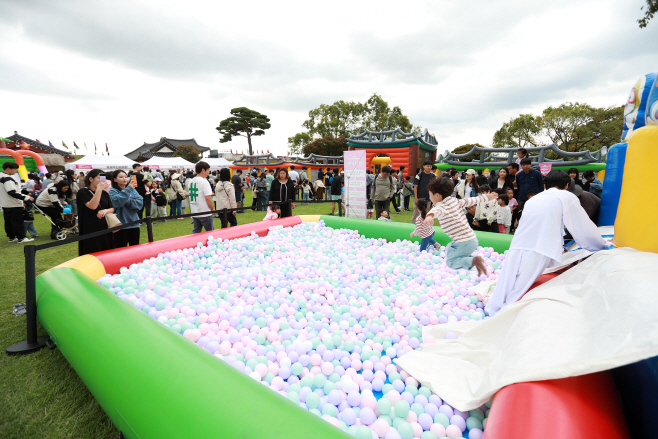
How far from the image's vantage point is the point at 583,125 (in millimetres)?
23125

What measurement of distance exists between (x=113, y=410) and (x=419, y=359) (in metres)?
1.68

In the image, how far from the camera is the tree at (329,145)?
32469 millimetres

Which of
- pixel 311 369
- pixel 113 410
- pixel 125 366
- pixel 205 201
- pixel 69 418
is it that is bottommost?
pixel 69 418

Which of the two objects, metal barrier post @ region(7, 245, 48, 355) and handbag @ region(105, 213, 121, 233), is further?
handbag @ region(105, 213, 121, 233)

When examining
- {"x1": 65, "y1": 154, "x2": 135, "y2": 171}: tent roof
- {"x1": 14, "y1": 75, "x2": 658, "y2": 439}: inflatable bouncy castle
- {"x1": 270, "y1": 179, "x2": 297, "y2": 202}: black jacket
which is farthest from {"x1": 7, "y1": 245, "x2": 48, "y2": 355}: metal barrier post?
{"x1": 65, "y1": 154, "x2": 135, "y2": 171}: tent roof

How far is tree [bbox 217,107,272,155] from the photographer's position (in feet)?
130

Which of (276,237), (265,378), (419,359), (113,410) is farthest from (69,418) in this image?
(276,237)

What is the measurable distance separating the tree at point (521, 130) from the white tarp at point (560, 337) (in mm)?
27799

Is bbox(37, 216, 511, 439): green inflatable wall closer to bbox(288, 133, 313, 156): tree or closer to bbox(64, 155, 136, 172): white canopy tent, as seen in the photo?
bbox(64, 155, 136, 172): white canopy tent

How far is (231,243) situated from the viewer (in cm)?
452

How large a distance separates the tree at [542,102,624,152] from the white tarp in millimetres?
27021

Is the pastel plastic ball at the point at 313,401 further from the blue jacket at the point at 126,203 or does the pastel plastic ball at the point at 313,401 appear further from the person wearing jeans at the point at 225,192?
the person wearing jeans at the point at 225,192

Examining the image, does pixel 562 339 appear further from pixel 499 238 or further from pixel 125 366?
pixel 499 238

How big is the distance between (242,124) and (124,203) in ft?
126
